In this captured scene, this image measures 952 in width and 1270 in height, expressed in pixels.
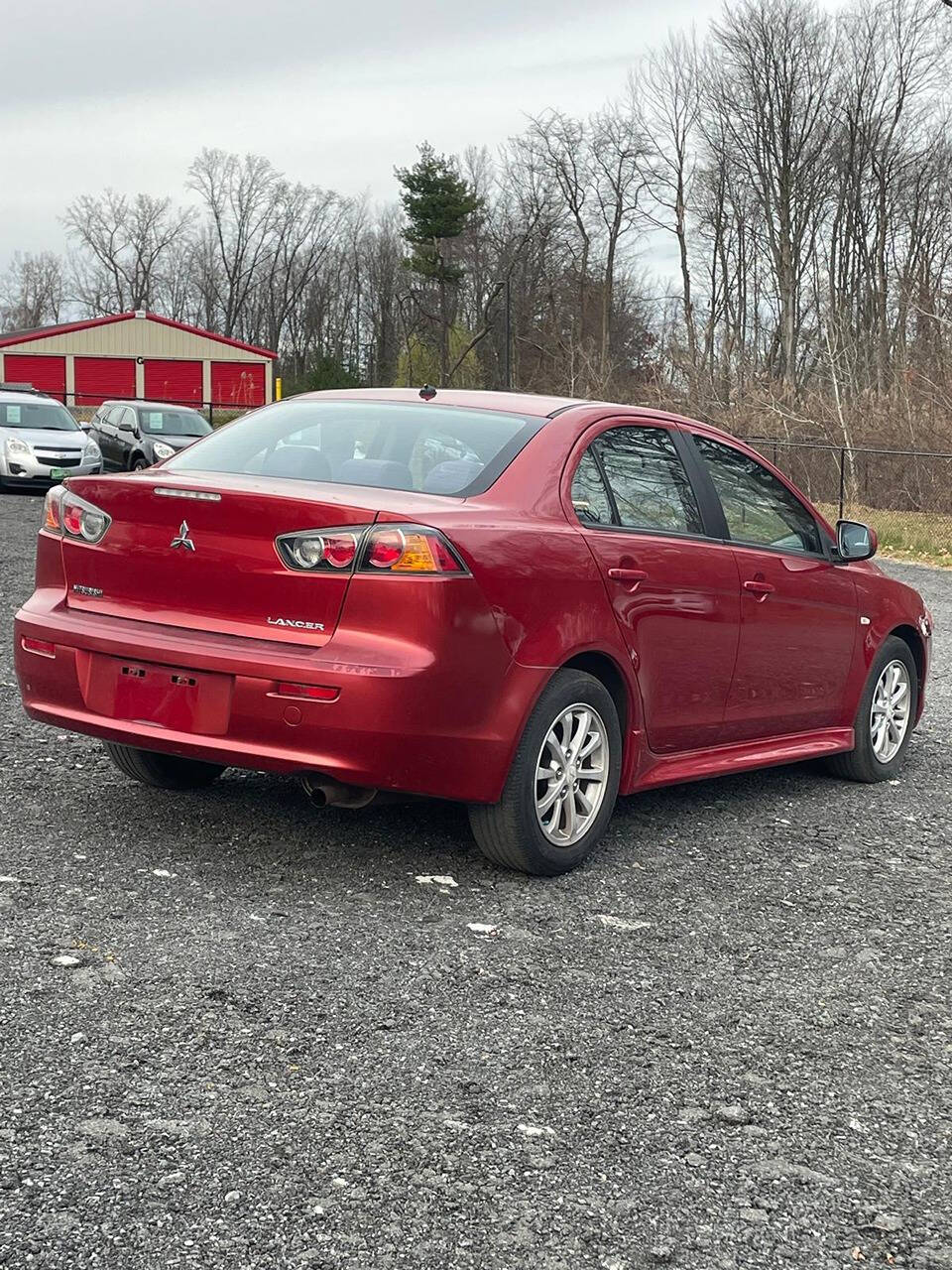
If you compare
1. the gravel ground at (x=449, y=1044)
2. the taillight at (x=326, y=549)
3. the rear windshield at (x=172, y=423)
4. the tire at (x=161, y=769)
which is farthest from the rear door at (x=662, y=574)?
the rear windshield at (x=172, y=423)

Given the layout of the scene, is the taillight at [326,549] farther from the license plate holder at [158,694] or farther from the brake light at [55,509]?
the brake light at [55,509]

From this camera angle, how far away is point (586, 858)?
5.28m

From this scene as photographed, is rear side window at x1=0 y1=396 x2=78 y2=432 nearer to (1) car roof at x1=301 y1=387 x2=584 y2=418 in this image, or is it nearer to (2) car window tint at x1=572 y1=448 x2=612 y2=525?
(1) car roof at x1=301 y1=387 x2=584 y2=418

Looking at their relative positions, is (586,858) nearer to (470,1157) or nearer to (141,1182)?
(470,1157)

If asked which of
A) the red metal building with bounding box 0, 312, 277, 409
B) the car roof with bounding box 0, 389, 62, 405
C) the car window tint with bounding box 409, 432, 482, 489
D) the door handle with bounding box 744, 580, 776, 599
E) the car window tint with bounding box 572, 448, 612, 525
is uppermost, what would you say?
the red metal building with bounding box 0, 312, 277, 409

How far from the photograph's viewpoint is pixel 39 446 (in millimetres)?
23844

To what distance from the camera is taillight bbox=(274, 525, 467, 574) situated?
14.8ft

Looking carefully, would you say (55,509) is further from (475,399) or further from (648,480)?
(648,480)

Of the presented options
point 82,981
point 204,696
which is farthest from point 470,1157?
point 204,696

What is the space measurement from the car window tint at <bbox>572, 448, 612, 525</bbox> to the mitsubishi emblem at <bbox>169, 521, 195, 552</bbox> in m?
1.33

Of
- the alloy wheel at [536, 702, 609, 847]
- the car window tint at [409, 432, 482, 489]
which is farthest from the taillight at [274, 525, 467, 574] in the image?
the alloy wheel at [536, 702, 609, 847]

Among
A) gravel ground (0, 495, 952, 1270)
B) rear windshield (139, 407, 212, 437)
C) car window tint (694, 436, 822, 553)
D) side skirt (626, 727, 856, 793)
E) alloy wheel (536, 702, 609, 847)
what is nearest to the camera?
gravel ground (0, 495, 952, 1270)

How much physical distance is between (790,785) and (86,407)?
57.7 meters

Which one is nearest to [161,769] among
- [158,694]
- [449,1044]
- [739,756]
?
[158,694]
